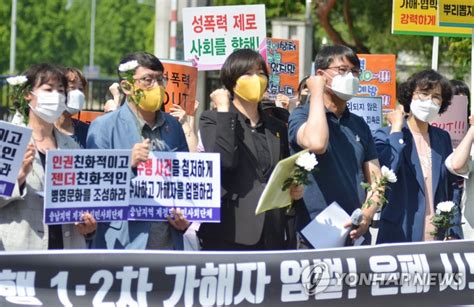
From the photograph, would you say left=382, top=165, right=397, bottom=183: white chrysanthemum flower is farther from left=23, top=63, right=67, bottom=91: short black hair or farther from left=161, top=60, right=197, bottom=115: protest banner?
left=161, top=60, right=197, bottom=115: protest banner

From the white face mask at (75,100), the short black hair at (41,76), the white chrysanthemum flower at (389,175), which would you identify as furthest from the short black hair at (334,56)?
the short black hair at (41,76)

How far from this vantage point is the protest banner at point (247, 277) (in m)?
5.53

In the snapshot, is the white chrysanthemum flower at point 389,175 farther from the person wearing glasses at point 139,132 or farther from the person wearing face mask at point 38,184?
the person wearing face mask at point 38,184

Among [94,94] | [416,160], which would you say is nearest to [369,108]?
[416,160]

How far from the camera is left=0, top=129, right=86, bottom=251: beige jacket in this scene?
5812mm

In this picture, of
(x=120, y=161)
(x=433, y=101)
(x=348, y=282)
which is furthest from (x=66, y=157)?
(x=433, y=101)

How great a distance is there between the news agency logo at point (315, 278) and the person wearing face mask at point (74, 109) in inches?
63.6

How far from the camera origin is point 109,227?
5992mm

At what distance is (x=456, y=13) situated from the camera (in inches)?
374

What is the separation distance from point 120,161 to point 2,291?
2.80 feet

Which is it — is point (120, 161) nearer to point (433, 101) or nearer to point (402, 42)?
point (433, 101)

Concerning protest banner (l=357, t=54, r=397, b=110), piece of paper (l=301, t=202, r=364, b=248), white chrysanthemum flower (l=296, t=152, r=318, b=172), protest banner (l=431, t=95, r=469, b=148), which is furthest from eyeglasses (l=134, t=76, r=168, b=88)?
protest banner (l=357, t=54, r=397, b=110)

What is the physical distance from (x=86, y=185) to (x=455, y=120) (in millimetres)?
4187

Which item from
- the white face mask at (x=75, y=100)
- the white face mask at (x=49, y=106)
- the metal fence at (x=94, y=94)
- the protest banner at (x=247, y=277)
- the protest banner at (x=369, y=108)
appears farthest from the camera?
the metal fence at (x=94, y=94)
